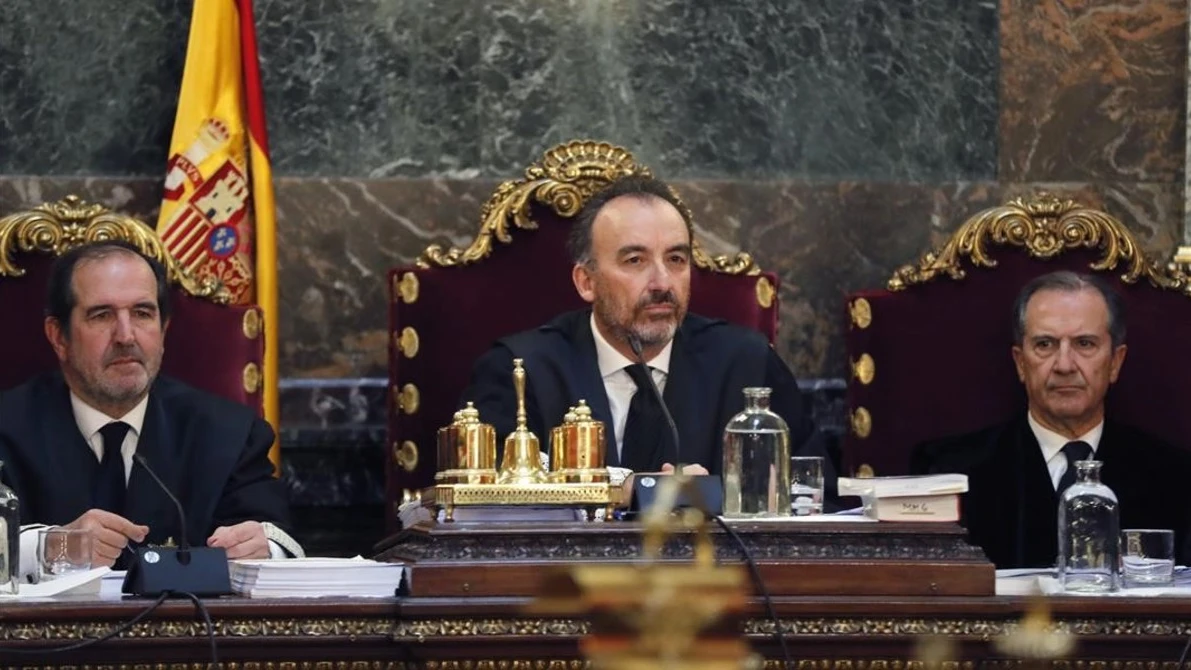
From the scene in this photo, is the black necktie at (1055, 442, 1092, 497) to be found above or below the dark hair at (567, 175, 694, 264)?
below

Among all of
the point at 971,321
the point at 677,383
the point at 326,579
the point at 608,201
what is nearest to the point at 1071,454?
the point at 971,321

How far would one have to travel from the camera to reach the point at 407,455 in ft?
14.2

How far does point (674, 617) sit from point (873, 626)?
186cm

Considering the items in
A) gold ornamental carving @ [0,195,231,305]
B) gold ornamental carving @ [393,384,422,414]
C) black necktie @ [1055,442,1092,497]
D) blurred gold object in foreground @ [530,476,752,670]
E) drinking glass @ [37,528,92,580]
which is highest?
gold ornamental carving @ [0,195,231,305]

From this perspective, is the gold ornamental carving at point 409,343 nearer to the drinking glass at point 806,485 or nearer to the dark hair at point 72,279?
the dark hair at point 72,279

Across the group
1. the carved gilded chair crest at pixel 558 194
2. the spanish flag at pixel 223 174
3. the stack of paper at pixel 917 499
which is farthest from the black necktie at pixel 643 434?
the stack of paper at pixel 917 499

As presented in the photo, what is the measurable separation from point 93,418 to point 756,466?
1.63m

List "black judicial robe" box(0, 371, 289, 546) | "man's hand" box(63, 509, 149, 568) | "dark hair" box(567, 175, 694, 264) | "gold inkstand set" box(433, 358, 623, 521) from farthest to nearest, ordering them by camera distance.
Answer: "dark hair" box(567, 175, 694, 264)
"black judicial robe" box(0, 371, 289, 546)
"man's hand" box(63, 509, 149, 568)
"gold inkstand set" box(433, 358, 623, 521)

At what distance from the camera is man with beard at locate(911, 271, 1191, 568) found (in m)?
4.04

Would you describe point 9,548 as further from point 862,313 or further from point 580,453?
point 862,313

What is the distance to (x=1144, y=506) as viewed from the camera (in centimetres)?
406

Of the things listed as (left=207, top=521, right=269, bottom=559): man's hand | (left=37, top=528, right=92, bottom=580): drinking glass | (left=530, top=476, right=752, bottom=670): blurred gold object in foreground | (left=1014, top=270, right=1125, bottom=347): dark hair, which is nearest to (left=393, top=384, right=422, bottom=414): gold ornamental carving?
(left=207, top=521, right=269, bottom=559): man's hand

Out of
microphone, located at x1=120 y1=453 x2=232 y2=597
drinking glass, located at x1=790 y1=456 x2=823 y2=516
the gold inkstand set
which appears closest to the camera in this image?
microphone, located at x1=120 y1=453 x2=232 y2=597

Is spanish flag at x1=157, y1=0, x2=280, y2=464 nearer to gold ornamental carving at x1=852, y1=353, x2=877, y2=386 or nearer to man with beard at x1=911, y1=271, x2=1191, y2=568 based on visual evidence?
gold ornamental carving at x1=852, y1=353, x2=877, y2=386
